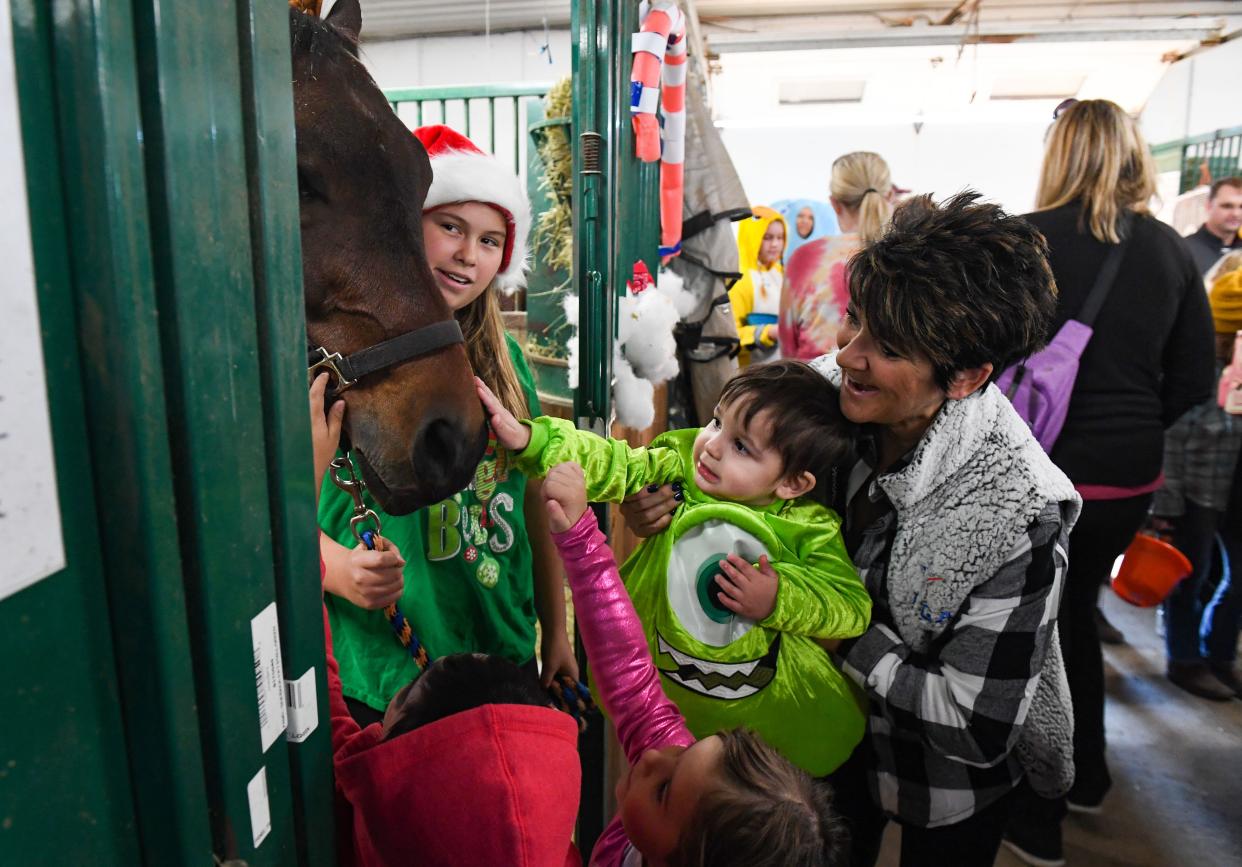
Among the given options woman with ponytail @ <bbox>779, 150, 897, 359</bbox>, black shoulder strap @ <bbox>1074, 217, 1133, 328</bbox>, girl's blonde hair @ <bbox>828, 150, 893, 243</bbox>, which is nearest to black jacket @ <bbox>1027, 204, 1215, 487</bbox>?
black shoulder strap @ <bbox>1074, 217, 1133, 328</bbox>

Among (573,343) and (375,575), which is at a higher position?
(573,343)

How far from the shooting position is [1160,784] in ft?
8.31

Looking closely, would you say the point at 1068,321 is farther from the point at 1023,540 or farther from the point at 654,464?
the point at 654,464

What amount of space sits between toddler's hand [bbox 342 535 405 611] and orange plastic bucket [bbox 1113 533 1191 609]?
7.46ft

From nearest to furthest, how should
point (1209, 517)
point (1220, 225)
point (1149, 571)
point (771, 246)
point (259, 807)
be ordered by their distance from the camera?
point (259, 807) → point (1149, 571) → point (1209, 517) → point (1220, 225) → point (771, 246)

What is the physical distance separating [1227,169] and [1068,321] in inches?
214

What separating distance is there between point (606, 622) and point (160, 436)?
2.31 ft

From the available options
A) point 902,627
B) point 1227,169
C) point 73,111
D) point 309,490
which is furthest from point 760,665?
point 1227,169

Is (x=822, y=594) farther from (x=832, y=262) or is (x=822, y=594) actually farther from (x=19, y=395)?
(x=832, y=262)

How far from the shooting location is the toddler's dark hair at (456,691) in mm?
714

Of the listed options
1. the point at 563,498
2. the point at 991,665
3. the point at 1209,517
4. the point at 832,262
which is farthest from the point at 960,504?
the point at 1209,517

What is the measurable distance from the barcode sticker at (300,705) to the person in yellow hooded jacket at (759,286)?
4118 millimetres

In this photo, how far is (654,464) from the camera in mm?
1336

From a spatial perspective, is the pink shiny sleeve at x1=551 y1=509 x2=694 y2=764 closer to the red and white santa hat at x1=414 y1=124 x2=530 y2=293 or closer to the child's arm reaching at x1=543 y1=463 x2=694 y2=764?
the child's arm reaching at x1=543 y1=463 x2=694 y2=764
